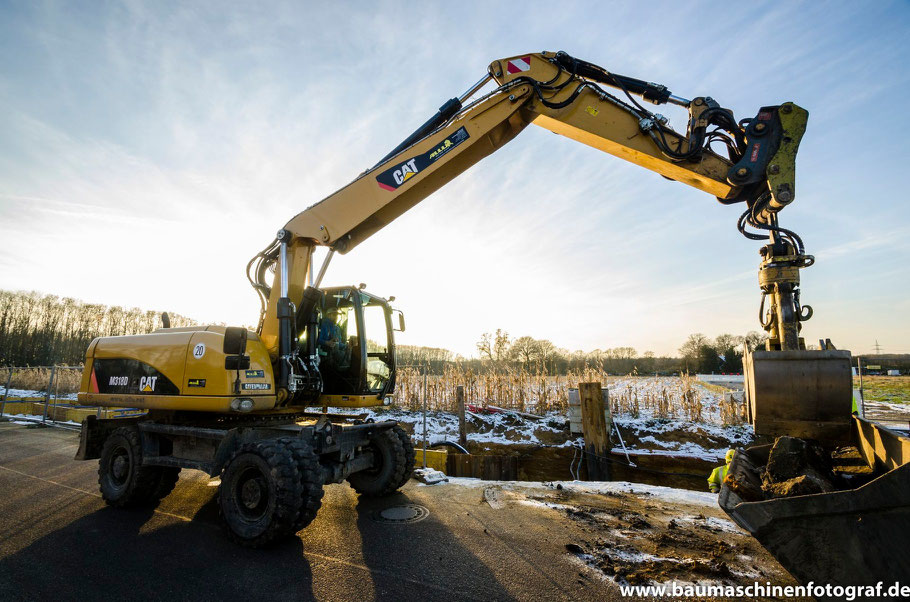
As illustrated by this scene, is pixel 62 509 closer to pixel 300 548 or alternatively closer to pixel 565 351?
pixel 300 548

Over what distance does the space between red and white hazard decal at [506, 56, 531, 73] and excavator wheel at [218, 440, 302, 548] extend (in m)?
4.91

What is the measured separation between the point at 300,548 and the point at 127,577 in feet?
4.22

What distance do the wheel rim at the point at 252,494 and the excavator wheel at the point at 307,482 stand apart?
0.37 m

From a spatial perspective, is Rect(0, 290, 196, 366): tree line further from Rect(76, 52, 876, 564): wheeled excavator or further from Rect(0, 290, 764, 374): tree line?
Rect(76, 52, 876, 564): wheeled excavator

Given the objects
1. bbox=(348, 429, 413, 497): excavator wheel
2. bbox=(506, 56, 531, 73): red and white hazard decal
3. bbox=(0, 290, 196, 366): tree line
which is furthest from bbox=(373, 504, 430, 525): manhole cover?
bbox=(0, 290, 196, 366): tree line

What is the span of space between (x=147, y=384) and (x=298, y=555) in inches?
117

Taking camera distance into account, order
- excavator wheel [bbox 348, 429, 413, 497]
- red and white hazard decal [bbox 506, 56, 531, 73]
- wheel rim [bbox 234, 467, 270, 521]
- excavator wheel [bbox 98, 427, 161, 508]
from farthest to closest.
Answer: excavator wheel [bbox 348, 429, 413, 497]
red and white hazard decal [bbox 506, 56, 531, 73]
excavator wheel [bbox 98, 427, 161, 508]
wheel rim [bbox 234, 467, 270, 521]

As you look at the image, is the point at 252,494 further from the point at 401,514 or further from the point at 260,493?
the point at 401,514

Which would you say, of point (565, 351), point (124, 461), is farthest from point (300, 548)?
point (565, 351)

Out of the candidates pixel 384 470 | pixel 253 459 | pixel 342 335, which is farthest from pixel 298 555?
pixel 342 335

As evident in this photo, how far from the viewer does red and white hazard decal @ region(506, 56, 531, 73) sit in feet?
17.0

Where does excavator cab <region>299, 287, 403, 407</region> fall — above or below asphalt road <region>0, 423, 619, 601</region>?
above

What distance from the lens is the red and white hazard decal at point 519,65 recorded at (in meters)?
5.18

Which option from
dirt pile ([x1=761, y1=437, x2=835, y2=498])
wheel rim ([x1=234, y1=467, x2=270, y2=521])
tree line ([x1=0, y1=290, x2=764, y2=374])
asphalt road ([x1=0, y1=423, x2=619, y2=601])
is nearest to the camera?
dirt pile ([x1=761, y1=437, x2=835, y2=498])
